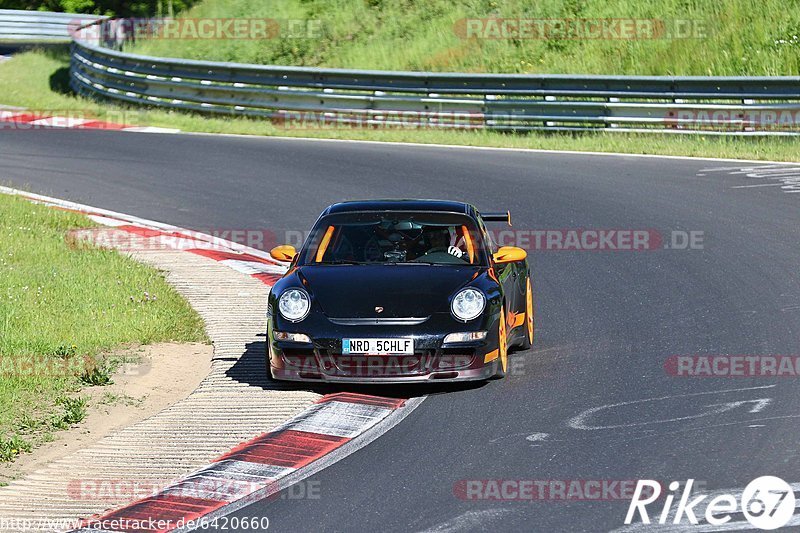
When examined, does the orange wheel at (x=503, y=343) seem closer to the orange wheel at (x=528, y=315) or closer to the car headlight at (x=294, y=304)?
the orange wheel at (x=528, y=315)

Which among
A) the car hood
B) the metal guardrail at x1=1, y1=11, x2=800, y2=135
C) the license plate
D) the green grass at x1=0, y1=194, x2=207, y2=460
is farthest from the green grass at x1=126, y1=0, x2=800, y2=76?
the license plate

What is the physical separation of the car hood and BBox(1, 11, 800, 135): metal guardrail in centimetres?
1177

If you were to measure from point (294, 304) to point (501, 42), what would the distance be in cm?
1975

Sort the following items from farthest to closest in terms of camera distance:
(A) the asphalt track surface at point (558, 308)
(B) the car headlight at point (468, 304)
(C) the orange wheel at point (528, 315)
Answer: (C) the orange wheel at point (528, 315), (B) the car headlight at point (468, 304), (A) the asphalt track surface at point (558, 308)

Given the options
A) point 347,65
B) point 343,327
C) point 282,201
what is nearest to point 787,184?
point 282,201

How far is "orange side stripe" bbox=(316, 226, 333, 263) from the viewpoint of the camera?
9.48 m

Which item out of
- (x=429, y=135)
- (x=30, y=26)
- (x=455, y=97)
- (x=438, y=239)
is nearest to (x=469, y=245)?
(x=438, y=239)

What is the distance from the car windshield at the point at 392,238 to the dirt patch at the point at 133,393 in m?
1.21

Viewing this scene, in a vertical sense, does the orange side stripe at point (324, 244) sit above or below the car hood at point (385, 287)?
above

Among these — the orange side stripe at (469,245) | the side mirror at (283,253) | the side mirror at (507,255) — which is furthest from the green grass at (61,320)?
the side mirror at (507,255)

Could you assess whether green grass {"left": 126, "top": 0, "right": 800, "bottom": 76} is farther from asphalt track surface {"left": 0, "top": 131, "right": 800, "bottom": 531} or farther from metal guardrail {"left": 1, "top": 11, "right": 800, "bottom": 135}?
asphalt track surface {"left": 0, "top": 131, "right": 800, "bottom": 531}

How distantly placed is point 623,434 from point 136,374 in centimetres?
369

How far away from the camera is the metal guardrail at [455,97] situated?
→ 1975 centimetres

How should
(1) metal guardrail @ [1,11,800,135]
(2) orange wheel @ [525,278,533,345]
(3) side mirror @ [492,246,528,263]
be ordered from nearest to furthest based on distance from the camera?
1. (3) side mirror @ [492,246,528,263]
2. (2) orange wheel @ [525,278,533,345]
3. (1) metal guardrail @ [1,11,800,135]
